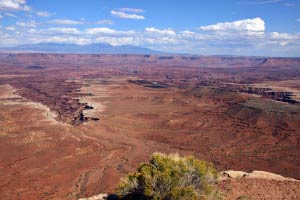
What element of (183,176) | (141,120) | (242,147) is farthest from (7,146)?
(183,176)

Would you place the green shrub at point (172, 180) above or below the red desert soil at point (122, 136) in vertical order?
above

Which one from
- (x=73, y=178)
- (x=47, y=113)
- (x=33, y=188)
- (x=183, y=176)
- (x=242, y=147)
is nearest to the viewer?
(x=183, y=176)

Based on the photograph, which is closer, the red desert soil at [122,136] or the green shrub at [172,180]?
the green shrub at [172,180]

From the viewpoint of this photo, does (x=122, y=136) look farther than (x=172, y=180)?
Yes

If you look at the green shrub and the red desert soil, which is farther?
the red desert soil

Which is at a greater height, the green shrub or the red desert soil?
the green shrub

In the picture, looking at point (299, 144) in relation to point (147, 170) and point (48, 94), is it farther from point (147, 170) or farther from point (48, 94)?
point (48, 94)

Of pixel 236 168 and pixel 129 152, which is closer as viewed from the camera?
pixel 236 168

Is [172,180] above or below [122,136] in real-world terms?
above
